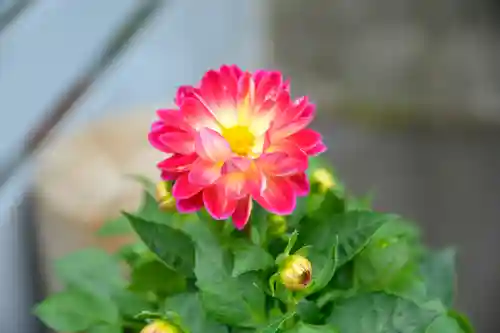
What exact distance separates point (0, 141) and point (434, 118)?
1071 mm

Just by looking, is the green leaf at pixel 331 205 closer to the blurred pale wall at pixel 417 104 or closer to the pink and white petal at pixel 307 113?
the pink and white petal at pixel 307 113

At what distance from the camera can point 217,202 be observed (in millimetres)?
408

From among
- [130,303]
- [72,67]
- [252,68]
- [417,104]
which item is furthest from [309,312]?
[417,104]

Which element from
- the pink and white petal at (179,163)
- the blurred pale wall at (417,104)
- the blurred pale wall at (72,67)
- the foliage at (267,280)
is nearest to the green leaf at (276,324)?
the foliage at (267,280)

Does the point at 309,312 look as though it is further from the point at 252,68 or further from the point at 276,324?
the point at 252,68

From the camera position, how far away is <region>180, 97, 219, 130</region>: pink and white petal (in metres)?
0.43

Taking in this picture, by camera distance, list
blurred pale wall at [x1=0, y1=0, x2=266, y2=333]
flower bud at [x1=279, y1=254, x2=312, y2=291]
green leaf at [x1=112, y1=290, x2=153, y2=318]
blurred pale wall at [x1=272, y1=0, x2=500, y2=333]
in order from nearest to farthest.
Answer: flower bud at [x1=279, y1=254, x2=312, y2=291], green leaf at [x1=112, y1=290, x2=153, y2=318], blurred pale wall at [x1=0, y1=0, x2=266, y2=333], blurred pale wall at [x1=272, y1=0, x2=500, y2=333]

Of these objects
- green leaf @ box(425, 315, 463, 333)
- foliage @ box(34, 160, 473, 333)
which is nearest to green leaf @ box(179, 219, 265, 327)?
foliage @ box(34, 160, 473, 333)

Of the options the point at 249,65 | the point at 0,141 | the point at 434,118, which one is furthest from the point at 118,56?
the point at 434,118

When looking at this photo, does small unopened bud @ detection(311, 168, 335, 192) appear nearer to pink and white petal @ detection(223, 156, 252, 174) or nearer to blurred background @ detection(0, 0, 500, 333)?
pink and white petal @ detection(223, 156, 252, 174)

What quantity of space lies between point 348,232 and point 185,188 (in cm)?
12

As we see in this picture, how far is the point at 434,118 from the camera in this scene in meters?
1.57

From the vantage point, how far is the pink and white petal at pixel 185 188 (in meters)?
0.41

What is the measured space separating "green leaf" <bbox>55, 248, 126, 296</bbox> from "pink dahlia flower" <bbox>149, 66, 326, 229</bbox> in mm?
149
